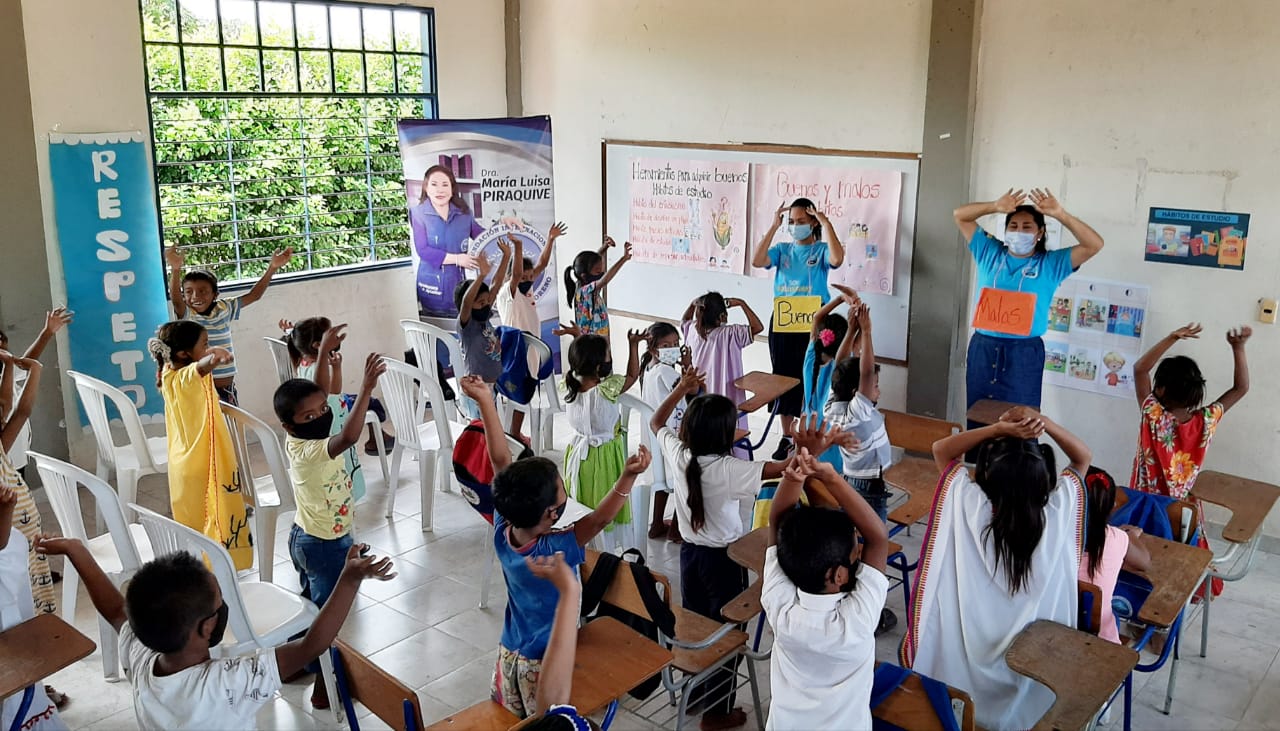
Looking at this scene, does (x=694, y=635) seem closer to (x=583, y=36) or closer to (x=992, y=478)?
(x=992, y=478)

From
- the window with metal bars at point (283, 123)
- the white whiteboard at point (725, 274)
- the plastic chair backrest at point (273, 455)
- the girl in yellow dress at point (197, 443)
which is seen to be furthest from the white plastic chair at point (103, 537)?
the white whiteboard at point (725, 274)

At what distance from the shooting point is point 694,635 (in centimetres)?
298

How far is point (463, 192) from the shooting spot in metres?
6.86

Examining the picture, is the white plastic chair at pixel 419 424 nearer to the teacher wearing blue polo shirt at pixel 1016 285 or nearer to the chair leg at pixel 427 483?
the chair leg at pixel 427 483

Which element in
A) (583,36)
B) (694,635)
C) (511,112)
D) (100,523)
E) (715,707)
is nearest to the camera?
(694,635)

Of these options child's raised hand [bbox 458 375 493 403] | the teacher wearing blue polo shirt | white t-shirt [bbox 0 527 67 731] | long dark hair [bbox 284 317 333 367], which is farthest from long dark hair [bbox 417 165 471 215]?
white t-shirt [bbox 0 527 67 731]

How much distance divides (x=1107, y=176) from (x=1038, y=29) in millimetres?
835

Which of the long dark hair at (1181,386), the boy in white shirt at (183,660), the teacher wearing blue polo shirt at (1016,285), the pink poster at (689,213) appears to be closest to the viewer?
the boy in white shirt at (183,660)

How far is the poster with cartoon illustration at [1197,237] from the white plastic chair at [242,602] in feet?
13.8

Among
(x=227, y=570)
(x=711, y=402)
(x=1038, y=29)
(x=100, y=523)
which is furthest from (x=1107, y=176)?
(x=100, y=523)

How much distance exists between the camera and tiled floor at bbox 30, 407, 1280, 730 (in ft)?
11.8

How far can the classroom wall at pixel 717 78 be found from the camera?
19.5ft

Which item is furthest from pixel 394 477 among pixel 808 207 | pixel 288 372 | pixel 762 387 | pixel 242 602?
pixel 808 207

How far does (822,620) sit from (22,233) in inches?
204
